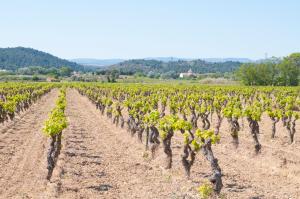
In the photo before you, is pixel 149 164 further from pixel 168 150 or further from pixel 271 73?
pixel 271 73

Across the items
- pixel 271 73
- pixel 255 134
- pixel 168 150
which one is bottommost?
pixel 168 150

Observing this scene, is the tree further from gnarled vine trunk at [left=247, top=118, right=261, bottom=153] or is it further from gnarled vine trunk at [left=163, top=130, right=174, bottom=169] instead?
gnarled vine trunk at [left=163, top=130, right=174, bottom=169]

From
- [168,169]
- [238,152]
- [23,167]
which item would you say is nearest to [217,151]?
[238,152]

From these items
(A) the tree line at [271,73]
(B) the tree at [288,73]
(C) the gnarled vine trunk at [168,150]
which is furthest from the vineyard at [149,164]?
(A) the tree line at [271,73]

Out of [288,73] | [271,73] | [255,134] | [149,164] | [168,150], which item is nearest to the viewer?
[168,150]

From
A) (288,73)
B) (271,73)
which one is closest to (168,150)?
(288,73)

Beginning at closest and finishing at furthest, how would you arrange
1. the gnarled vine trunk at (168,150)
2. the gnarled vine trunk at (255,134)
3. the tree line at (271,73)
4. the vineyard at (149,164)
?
1. the vineyard at (149,164)
2. the gnarled vine trunk at (168,150)
3. the gnarled vine trunk at (255,134)
4. the tree line at (271,73)

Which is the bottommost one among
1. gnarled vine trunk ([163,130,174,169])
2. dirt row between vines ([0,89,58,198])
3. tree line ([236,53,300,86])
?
dirt row between vines ([0,89,58,198])

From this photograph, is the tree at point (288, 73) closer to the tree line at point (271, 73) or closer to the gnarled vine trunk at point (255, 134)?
the tree line at point (271, 73)

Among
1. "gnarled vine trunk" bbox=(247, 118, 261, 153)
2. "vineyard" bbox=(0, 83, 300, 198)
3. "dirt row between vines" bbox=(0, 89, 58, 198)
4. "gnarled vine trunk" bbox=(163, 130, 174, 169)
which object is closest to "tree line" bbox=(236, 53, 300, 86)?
"vineyard" bbox=(0, 83, 300, 198)

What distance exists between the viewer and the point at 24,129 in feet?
102

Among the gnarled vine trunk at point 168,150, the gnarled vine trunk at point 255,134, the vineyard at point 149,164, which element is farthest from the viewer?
the gnarled vine trunk at point 255,134

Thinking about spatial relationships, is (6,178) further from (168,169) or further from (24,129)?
(24,129)

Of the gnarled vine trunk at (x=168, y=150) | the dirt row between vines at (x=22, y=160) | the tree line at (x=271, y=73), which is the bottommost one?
the dirt row between vines at (x=22, y=160)
